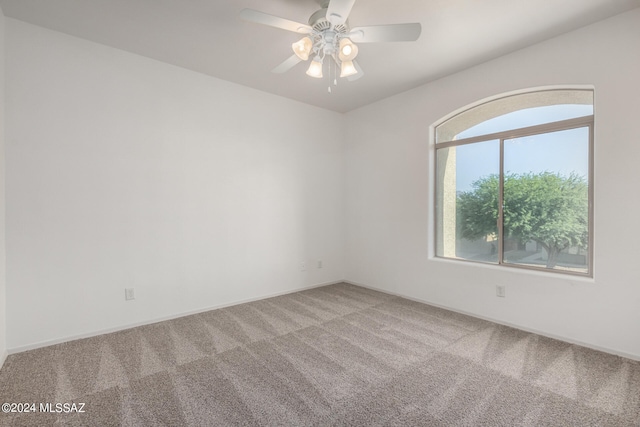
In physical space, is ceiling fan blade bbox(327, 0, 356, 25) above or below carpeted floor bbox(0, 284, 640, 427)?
above

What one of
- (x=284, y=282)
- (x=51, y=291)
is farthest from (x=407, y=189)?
(x=51, y=291)

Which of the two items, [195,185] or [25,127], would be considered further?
[195,185]

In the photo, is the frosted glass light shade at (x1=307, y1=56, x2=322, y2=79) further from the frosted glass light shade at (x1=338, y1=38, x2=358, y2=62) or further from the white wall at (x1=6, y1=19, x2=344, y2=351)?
the white wall at (x1=6, y1=19, x2=344, y2=351)

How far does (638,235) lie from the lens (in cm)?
237

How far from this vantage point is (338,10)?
6.09 feet

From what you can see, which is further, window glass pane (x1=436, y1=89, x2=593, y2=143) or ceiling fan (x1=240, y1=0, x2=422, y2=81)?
window glass pane (x1=436, y1=89, x2=593, y2=143)

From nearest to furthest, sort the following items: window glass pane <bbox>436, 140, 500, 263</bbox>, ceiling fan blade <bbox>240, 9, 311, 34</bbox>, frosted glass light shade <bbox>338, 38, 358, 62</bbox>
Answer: ceiling fan blade <bbox>240, 9, 311, 34</bbox>
frosted glass light shade <bbox>338, 38, 358, 62</bbox>
window glass pane <bbox>436, 140, 500, 263</bbox>

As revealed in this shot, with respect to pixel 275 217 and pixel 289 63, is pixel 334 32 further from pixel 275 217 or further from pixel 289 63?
pixel 275 217

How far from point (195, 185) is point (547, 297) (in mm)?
3953

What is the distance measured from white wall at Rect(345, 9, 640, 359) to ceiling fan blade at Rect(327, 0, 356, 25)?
2.15 metres

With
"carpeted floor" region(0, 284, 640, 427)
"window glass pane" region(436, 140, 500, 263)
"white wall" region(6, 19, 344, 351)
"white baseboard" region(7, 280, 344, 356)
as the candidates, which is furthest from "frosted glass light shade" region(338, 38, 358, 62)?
"white baseboard" region(7, 280, 344, 356)

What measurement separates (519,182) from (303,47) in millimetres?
2642

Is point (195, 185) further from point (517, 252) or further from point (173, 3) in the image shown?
point (517, 252)

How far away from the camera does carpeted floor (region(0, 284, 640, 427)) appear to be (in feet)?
5.83
